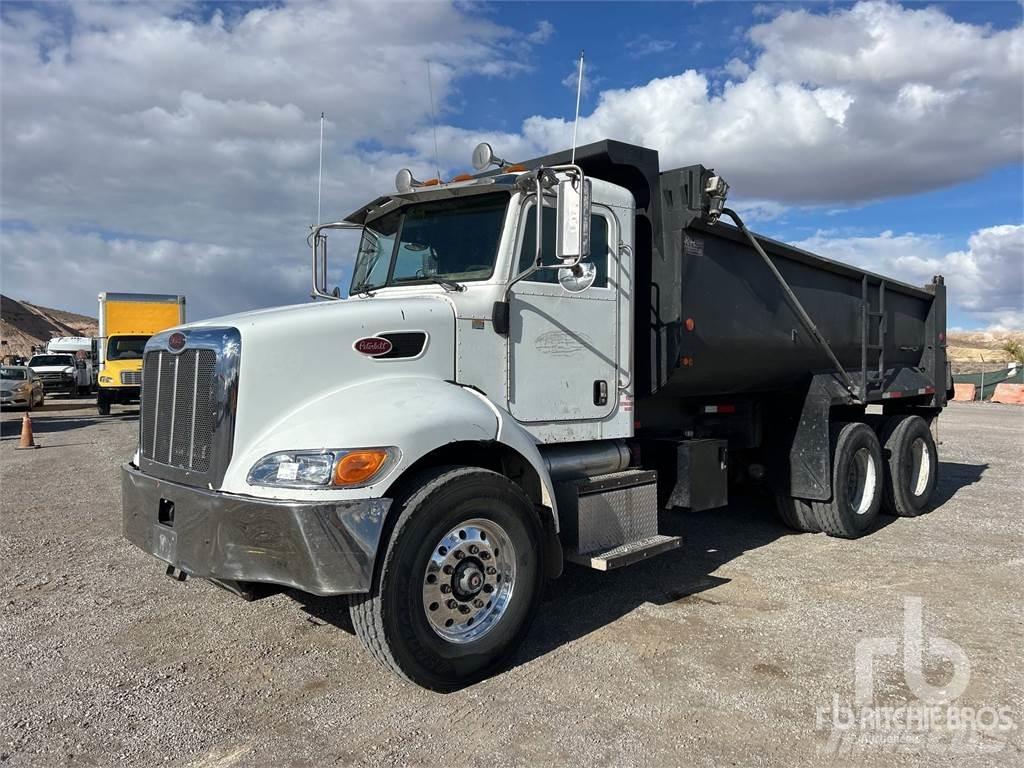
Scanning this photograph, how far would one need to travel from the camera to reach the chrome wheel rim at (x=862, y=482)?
7625 mm

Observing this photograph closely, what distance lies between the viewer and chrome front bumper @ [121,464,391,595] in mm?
3520

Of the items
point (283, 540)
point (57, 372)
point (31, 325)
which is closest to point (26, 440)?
point (283, 540)

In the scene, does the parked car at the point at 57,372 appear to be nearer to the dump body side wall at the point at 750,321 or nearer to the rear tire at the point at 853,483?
the dump body side wall at the point at 750,321

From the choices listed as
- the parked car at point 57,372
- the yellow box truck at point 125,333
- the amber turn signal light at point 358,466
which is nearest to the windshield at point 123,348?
the yellow box truck at point 125,333

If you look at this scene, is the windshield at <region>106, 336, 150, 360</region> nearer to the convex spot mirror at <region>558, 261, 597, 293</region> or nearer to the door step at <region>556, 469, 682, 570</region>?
the convex spot mirror at <region>558, 261, 597, 293</region>

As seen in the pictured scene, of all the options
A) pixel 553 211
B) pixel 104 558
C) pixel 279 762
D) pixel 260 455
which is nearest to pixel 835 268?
pixel 553 211

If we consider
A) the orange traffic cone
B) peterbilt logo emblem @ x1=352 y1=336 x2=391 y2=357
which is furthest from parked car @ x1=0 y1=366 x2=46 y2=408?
peterbilt logo emblem @ x1=352 y1=336 x2=391 y2=357

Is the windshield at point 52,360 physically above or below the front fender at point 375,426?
above

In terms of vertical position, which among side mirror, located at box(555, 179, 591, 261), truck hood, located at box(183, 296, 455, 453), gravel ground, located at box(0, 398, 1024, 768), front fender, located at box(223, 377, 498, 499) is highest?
side mirror, located at box(555, 179, 591, 261)

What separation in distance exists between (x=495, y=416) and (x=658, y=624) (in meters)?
1.76

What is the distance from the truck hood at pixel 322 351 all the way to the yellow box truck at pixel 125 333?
18275mm

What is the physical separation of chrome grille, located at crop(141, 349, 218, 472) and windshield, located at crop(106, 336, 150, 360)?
1806cm

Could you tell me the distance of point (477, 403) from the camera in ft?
14.1

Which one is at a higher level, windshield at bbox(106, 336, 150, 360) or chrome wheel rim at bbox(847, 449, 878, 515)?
windshield at bbox(106, 336, 150, 360)
